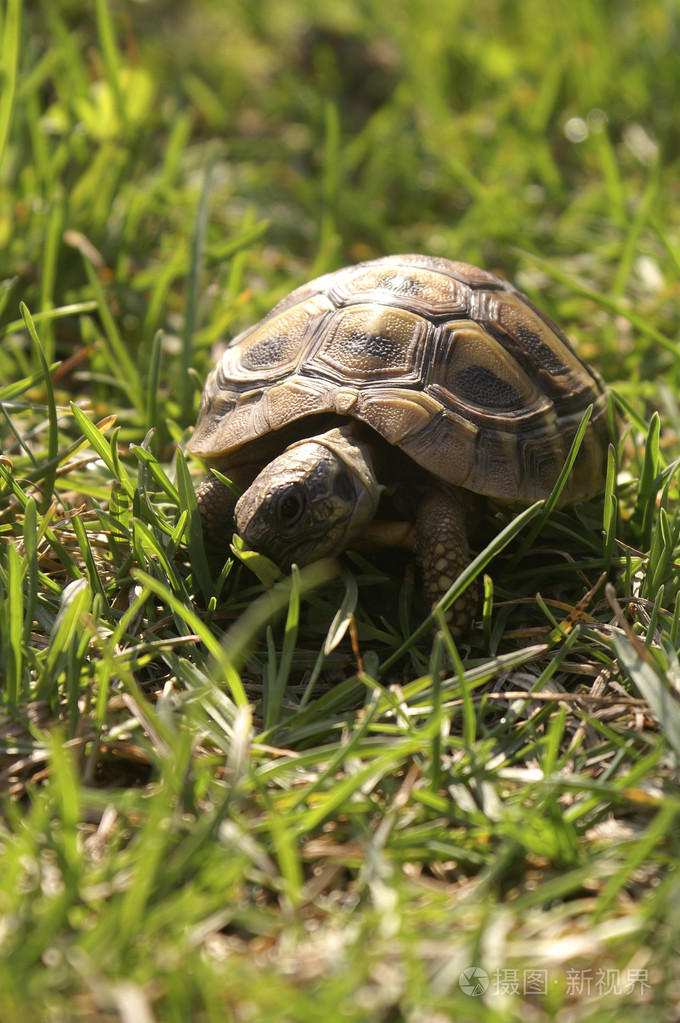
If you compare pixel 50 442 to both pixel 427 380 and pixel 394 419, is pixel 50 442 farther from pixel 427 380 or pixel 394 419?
pixel 427 380

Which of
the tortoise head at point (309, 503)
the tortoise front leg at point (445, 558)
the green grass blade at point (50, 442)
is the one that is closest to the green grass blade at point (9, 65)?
the green grass blade at point (50, 442)

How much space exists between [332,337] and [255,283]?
203cm

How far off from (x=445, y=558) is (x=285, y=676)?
27.1 inches

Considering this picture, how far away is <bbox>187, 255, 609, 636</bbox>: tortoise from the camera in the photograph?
2.79 m

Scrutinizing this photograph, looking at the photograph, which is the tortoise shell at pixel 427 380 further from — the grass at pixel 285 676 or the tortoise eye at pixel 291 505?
the tortoise eye at pixel 291 505

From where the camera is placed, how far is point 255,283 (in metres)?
4.92

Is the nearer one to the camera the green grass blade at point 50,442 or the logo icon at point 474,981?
the logo icon at point 474,981

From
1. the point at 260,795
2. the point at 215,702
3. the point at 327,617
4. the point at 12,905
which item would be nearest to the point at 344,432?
the point at 327,617

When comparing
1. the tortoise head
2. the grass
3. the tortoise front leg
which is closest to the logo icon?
the grass

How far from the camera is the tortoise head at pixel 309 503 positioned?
105 inches

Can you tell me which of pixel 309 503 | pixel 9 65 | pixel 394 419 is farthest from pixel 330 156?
pixel 309 503

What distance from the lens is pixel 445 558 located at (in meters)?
2.81

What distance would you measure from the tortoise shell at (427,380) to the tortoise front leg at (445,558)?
144 millimetres

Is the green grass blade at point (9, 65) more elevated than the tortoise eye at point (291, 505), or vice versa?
the green grass blade at point (9, 65)
